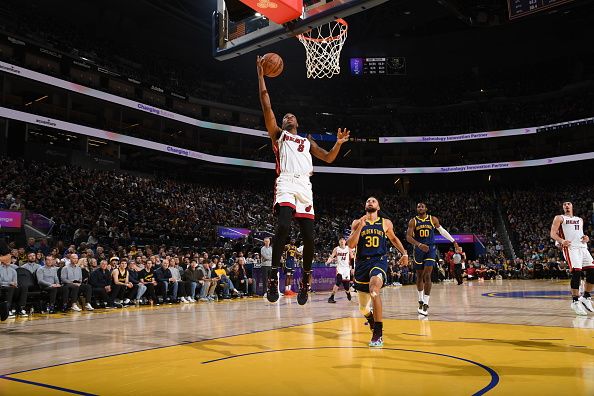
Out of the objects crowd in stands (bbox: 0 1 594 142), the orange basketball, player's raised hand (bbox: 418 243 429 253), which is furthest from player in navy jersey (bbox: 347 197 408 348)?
crowd in stands (bbox: 0 1 594 142)

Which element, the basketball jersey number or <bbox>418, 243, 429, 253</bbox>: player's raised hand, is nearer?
the basketball jersey number

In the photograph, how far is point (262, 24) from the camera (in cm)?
989

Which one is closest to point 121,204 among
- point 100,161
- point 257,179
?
point 100,161

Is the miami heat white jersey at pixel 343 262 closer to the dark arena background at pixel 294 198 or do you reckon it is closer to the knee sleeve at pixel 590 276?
the dark arena background at pixel 294 198

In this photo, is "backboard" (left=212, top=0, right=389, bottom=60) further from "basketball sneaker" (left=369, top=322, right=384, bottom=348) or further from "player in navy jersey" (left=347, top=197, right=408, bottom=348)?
"basketball sneaker" (left=369, top=322, right=384, bottom=348)

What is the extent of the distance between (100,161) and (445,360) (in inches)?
1231

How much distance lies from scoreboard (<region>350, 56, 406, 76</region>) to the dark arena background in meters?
0.18

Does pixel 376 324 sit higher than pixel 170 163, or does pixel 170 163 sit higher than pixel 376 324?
pixel 170 163

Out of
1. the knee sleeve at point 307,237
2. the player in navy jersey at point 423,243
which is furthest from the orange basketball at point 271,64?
the player in navy jersey at point 423,243

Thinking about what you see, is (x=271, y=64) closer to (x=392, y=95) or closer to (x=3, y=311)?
(x=3, y=311)

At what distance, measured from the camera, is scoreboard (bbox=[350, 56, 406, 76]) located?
40.6 metres

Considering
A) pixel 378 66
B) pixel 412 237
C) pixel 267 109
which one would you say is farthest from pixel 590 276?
pixel 378 66

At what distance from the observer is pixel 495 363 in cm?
491

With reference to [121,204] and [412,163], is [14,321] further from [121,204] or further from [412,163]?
[412,163]
